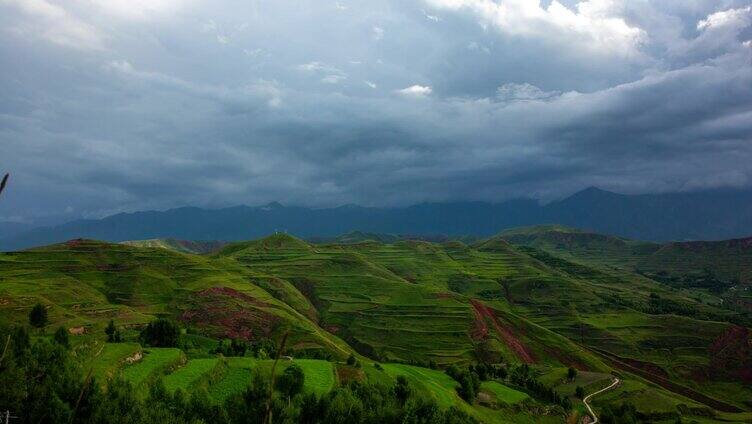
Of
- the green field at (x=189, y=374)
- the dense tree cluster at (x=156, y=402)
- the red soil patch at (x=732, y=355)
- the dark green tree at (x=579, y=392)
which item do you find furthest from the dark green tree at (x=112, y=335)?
the red soil patch at (x=732, y=355)

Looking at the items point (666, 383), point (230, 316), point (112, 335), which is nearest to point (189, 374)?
point (112, 335)

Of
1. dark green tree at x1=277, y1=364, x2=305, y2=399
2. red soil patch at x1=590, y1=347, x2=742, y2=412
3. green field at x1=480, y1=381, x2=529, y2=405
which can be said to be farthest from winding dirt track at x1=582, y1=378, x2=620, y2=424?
dark green tree at x1=277, y1=364, x2=305, y2=399

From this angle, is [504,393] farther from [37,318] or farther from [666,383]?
[37,318]

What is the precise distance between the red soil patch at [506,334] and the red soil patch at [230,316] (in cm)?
7765

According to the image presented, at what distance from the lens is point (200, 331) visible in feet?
433

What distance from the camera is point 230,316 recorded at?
486 ft

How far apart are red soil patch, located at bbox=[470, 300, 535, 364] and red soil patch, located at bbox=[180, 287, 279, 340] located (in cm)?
7765

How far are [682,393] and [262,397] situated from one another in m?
154

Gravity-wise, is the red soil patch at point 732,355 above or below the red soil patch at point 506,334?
below

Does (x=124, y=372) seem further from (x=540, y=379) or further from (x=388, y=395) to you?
(x=540, y=379)

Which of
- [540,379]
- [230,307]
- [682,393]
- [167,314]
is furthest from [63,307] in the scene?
[682,393]

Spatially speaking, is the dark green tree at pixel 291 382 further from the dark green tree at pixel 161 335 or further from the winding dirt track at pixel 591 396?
the winding dirt track at pixel 591 396

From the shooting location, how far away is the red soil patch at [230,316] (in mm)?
140625

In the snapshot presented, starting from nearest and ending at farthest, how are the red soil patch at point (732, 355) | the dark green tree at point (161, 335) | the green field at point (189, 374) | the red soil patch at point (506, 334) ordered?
the green field at point (189, 374)
the dark green tree at point (161, 335)
the red soil patch at point (506, 334)
the red soil patch at point (732, 355)
